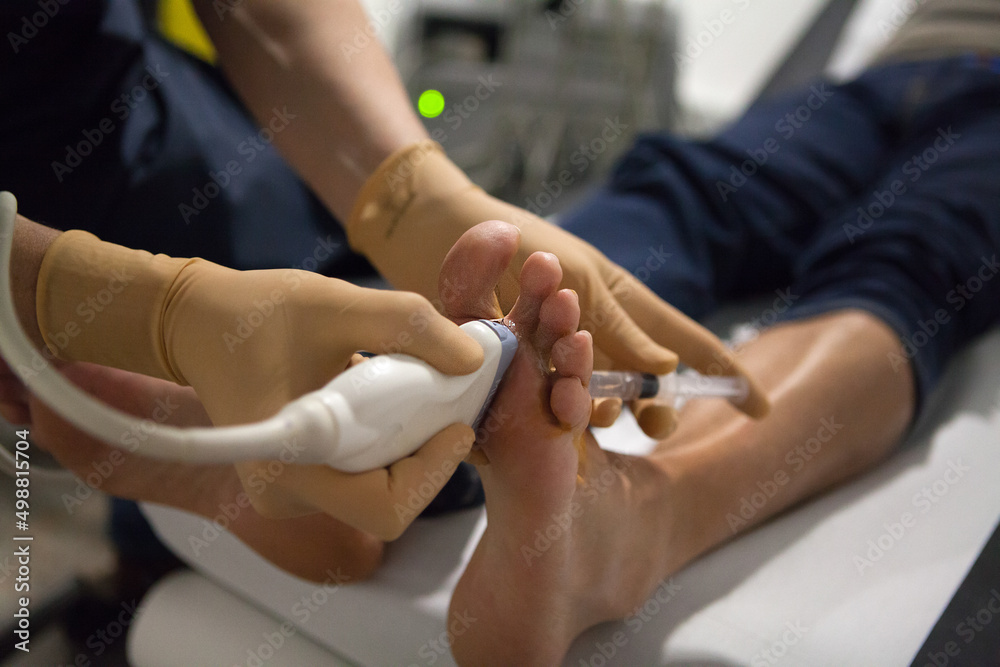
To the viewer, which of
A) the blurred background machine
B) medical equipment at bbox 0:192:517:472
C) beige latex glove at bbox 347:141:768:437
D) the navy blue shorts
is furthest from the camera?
the blurred background machine

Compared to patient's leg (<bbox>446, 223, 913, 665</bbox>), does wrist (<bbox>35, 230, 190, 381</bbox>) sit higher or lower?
higher

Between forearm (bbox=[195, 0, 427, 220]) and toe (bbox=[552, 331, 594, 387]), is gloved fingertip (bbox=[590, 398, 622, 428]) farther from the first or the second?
forearm (bbox=[195, 0, 427, 220])

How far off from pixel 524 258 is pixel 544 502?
0.52 feet

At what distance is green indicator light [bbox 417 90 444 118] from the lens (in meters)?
1.24

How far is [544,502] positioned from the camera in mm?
373

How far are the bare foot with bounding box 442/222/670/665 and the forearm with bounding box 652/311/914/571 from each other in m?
0.06

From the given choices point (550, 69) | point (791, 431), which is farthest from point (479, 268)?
point (550, 69)

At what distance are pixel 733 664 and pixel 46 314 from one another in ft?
1.46

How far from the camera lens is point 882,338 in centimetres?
65

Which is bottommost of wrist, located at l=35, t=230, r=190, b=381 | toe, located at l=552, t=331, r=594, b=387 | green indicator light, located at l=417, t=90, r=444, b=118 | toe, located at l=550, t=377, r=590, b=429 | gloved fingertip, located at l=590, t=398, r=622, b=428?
green indicator light, located at l=417, t=90, r=444, b=118

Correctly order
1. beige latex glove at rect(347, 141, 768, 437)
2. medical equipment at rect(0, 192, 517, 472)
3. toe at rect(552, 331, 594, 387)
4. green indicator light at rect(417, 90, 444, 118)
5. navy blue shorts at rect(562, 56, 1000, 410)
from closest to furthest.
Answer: medical equipment at rect(0, 192, 517, 472) < toe at rect(552, 331, 594, 387) < beige latex glove at rect(347, 141, 768, 437) < navy blue shorts at rect(562, 56, 1000, 410) < green indicator light at rect(417, 90, 444, 118)

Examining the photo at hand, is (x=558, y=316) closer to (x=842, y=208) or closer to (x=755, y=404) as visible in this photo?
(x=755, y=404)

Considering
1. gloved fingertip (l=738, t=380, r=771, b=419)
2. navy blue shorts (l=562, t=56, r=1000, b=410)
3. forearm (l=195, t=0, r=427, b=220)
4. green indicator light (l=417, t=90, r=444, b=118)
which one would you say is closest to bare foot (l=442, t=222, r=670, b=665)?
gloved fingertip (l=738, t=380, r=771, b=419)

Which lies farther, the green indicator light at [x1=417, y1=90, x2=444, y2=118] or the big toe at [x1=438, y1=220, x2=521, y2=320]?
the green indicator light at [x1=417, y1=90, x2=444, y2=118]
